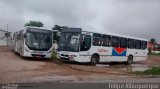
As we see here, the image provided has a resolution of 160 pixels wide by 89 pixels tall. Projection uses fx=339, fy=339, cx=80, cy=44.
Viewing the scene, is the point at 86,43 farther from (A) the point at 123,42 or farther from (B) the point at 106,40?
(A) the point at 123,42

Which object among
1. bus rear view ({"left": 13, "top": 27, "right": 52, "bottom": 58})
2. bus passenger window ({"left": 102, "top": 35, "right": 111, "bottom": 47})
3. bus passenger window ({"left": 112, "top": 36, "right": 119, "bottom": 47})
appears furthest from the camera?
bus passenger window ({"left": 112, "top": 36, "right": 119, "bottom": 47})

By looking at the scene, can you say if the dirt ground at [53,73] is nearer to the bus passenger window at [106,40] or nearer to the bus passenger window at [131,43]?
the bus passenger window at [106,40]

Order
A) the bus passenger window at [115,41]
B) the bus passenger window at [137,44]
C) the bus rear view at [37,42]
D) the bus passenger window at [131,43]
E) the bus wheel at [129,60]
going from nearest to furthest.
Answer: the bus rear view at [37,42], the bus passenger window at [115,41], the bus passenger window at [131,43], the bus wheel at [129,60], the bus passenger window at [137,44]

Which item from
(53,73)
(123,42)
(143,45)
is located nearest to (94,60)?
(123,42)

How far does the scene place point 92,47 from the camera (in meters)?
26.5

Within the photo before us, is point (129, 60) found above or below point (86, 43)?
below

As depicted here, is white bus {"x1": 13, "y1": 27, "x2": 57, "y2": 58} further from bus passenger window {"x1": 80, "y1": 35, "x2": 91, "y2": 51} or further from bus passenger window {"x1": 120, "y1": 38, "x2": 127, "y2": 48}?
bus passenger window {"x1": 120, "y1": 38, "x2": 127, "y2": 48}

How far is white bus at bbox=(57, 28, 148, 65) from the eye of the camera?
84.2 ft

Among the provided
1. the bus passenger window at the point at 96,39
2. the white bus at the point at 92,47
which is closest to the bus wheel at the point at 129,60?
the white bus at the point at 92,47

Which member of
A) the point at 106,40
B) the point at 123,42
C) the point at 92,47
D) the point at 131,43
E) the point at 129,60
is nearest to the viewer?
the point at 92,47

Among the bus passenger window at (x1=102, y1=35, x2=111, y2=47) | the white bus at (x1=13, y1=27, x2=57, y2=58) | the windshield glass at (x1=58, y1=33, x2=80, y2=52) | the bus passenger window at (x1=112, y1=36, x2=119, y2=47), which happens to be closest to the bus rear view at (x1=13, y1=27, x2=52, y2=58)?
the white bus at (x1=13, y1=27, x2=57, y2=58)

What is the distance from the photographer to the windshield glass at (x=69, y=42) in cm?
2564

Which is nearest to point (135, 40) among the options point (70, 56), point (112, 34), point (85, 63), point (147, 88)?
point (112, 34)

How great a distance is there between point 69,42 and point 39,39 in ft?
12.3
